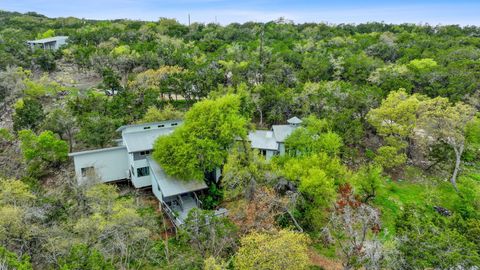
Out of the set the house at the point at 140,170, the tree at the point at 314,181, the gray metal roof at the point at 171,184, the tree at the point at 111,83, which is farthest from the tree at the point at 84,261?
the tree at the point at 111,83

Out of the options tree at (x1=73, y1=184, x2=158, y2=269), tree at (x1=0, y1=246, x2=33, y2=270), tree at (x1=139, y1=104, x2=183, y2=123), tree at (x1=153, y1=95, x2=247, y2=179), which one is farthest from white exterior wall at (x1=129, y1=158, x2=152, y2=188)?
tree at (x1=0, y1=246, x2=33, y2=270)

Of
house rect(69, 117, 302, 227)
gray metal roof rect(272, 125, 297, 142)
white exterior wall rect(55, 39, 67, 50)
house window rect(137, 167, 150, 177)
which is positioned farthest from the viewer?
white exterior wall rect(55, 39, 67, 50)

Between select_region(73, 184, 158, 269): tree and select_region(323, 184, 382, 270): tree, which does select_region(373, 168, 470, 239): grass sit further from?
select_region(73, 184, 158, 269): tree

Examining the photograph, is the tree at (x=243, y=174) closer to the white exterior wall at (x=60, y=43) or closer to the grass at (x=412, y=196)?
the grass at (x=412, y=196)

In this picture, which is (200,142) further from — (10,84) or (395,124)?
(10,84)

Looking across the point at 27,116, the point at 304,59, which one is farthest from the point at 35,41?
the point at 304,59

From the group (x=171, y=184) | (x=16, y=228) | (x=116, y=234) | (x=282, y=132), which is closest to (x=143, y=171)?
(x=171, y=184)
